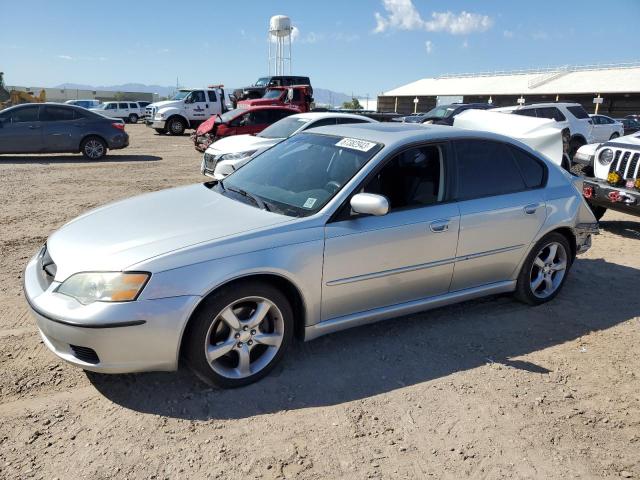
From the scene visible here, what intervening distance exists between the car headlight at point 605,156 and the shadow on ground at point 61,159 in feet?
37.2

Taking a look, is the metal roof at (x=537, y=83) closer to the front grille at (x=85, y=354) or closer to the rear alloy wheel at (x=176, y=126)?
the rear alloy wheel at (x=176, y=126)

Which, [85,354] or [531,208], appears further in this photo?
[531,208]

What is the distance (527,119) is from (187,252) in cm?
625

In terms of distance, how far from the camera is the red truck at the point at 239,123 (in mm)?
14383

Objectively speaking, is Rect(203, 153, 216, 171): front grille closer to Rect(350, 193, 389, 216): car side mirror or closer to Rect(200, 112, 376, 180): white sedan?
Rect(200, 112, 376, 180): white sedan

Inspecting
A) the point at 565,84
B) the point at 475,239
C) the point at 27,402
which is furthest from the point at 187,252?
the point at 565,84

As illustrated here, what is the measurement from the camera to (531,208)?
14.3 feet

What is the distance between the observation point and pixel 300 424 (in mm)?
2955

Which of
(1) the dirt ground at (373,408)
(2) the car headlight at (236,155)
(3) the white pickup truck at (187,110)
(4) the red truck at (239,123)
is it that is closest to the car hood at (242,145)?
(2) the car headlight at (236,155)

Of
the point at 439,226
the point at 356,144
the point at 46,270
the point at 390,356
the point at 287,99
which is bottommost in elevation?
the point at 390,356

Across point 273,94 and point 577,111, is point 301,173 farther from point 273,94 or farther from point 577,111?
point 273,94

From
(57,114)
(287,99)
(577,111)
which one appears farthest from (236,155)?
(287,99)

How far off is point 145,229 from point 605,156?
21.8ft

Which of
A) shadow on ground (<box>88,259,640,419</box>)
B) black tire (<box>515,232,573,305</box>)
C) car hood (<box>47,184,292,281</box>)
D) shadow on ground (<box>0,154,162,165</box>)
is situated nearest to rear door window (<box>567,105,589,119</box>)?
shadow on ground (<box>88,259,640,419</box>)
